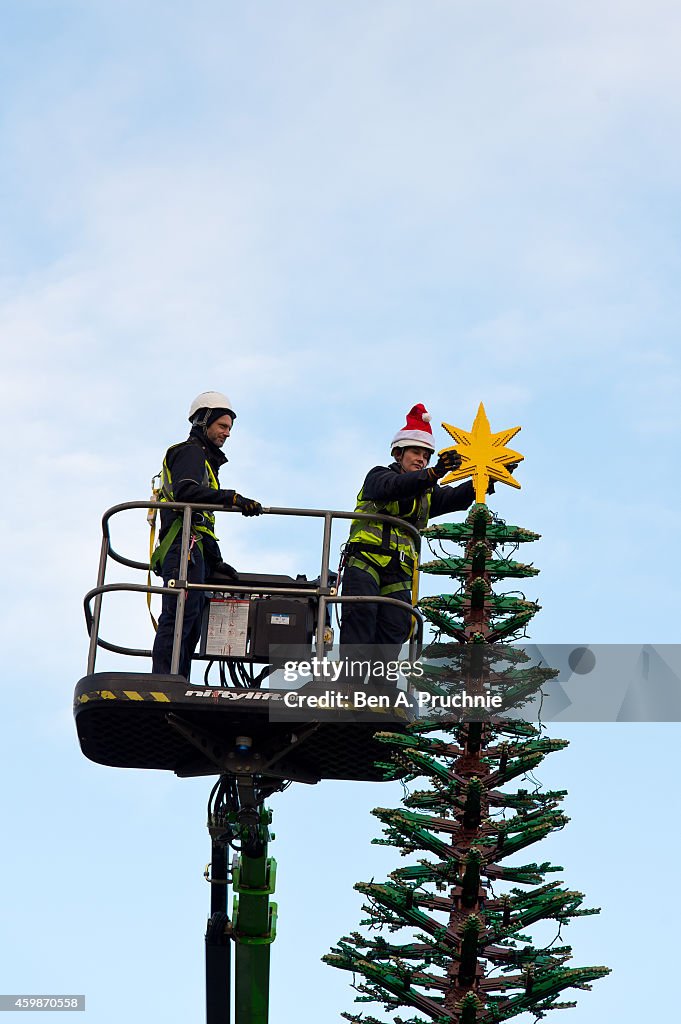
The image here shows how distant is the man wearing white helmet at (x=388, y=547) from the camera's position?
1426cm

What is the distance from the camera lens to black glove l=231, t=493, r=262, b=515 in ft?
47.1

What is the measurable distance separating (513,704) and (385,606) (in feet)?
10.3

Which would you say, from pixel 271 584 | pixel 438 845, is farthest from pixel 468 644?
pixel 271 584

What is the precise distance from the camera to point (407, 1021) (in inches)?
446

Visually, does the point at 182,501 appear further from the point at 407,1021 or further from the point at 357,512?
the point at 407,1021

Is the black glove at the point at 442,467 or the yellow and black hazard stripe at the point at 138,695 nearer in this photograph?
the yellow and black hazard stripe at the point at 138,695

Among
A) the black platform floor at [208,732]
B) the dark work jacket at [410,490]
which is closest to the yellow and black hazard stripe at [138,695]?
the black platform floor at [208,732]

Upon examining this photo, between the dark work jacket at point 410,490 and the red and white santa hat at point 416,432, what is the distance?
216mm

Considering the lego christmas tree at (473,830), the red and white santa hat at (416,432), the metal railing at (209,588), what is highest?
the red and white santa hat at (416,432)

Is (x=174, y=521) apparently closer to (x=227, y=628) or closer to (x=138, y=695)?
(x=227, y=628)

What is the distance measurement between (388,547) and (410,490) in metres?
0.59

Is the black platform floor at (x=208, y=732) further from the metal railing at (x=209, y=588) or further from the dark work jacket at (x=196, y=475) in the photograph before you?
the dark work jacket at (x=196, y=475)

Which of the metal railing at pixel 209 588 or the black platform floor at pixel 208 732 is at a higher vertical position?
the metal railing at pixel 209 588

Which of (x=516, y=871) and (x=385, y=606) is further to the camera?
(x=385, y=606)
